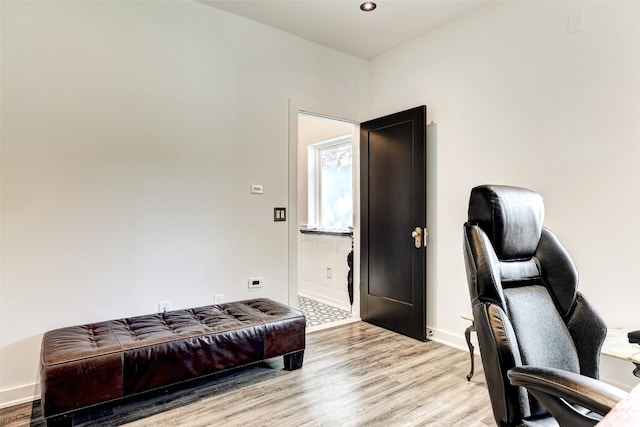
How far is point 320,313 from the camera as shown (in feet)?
13.7

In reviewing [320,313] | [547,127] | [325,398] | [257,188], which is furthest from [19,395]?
[547,127]

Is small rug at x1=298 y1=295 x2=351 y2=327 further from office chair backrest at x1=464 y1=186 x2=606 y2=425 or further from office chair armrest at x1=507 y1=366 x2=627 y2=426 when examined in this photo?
office chair armrest at x1=507 y1=366 x2=627 y2=426

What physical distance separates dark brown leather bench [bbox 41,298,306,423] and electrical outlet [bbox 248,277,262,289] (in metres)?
0.36

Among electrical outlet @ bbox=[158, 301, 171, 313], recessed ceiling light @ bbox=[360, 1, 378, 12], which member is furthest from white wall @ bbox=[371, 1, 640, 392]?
electrical outlet @ bbox=[158, 301, 171, 313]

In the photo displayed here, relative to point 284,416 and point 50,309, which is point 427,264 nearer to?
point 284,416

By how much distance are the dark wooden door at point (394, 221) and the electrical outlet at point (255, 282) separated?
1.24 m

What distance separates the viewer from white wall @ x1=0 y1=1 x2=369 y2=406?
2.23 m

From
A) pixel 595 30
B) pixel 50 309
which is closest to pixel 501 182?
pixel 595 30

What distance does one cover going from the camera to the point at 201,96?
2900mm

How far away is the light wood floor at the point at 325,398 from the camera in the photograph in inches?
79.3

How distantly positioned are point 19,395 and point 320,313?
270 centimetres

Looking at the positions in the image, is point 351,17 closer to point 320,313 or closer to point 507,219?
point 507,219

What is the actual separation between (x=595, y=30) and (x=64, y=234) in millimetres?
3697

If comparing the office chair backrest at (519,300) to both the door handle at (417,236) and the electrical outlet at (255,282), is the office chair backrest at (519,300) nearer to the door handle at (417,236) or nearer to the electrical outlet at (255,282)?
the door handle at (417,236)
